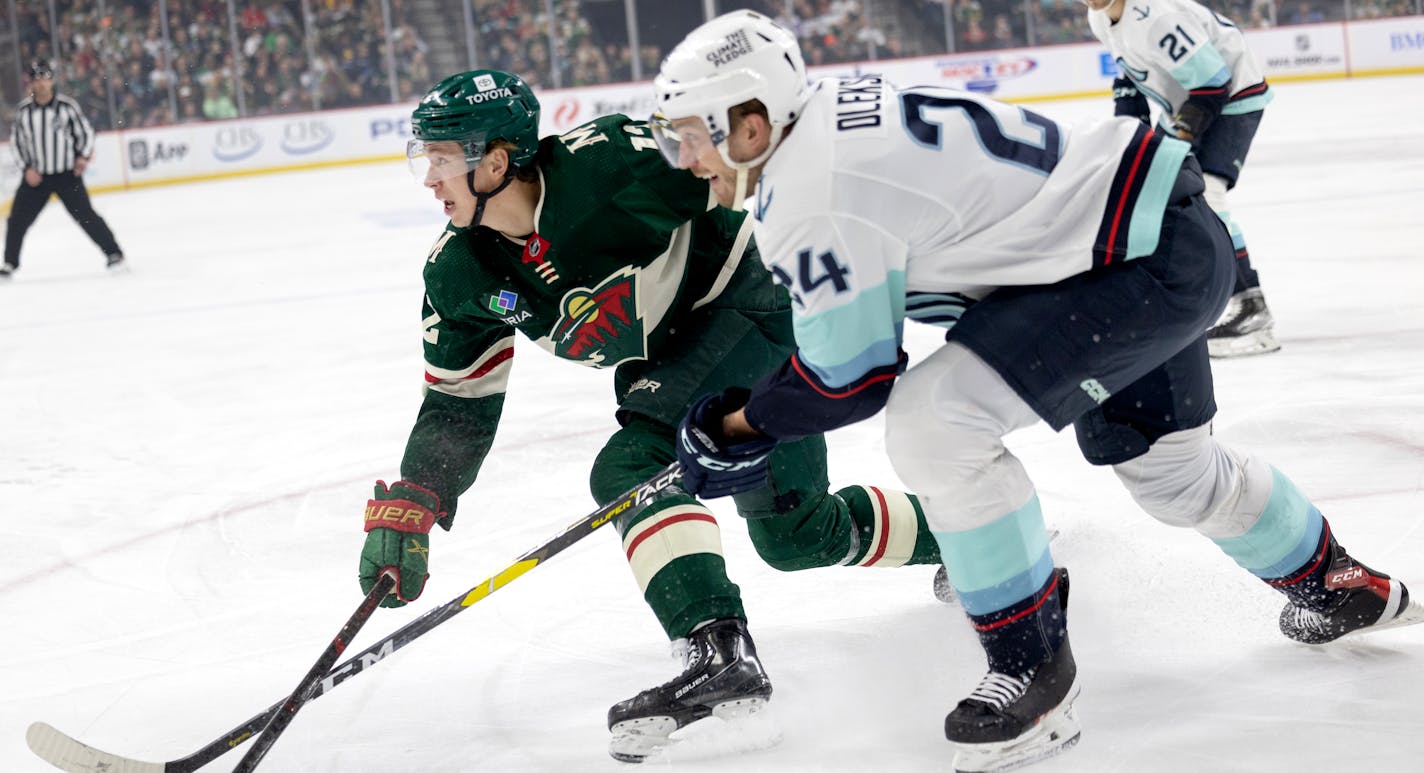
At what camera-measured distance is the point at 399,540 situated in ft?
7.07

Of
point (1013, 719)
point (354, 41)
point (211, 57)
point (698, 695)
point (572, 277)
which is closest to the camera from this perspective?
point (1013, 719)

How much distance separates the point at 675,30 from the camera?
14.7m

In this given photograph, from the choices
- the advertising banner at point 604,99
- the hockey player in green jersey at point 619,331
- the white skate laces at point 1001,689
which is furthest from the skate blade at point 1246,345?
the advertising banner at point 604,99

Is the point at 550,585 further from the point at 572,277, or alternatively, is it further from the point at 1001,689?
the point at 1001,689

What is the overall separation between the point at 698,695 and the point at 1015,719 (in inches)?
16.4

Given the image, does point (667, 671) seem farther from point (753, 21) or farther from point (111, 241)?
point (111, 241)

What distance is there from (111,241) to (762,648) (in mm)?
6817

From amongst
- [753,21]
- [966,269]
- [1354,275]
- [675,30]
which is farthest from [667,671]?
[675,30]

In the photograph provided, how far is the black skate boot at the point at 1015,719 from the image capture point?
1.83 meters

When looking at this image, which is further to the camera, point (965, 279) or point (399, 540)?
point (399, 540)

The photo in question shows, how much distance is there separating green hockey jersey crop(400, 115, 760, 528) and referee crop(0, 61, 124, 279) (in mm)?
7102

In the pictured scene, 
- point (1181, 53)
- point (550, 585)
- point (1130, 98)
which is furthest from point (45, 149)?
point (550, 585)

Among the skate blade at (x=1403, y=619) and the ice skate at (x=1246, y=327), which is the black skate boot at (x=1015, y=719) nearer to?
the skate blade at (x=1403, y=619)

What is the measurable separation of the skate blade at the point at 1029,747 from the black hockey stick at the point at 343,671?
549 mm
